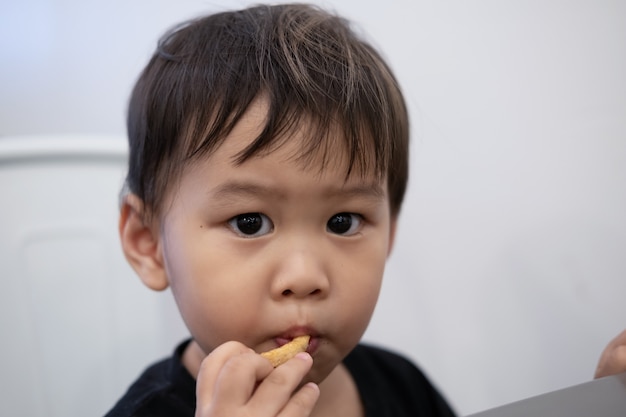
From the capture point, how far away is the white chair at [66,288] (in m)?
1.02

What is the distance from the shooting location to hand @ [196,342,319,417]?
1.70 ft

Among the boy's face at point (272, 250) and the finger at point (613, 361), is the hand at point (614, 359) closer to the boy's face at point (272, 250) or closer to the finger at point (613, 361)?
the finger at point (613, 361)

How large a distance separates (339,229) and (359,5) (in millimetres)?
611

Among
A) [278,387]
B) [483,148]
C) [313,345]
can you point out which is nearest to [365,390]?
[313,345]

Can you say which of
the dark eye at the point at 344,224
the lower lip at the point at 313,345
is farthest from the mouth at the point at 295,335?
the dark eye at the point at 344,224

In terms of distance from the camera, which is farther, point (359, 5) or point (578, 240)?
point (359, 5)

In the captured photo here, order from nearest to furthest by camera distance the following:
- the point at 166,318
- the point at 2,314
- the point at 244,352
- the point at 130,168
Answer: the point at 244,352
the point at 130,168
the point at 2,314
the point at 166,318

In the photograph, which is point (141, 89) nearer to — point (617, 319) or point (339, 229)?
point (339, 229)

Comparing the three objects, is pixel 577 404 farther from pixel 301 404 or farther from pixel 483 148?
pixel 483 148

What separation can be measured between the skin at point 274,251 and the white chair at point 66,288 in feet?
1.36

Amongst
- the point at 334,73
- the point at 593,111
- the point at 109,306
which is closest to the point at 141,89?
the point at 334,73

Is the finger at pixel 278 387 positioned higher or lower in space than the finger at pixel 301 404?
higher

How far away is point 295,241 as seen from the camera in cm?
63

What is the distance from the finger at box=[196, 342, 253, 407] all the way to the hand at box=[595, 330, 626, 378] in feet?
1.30
